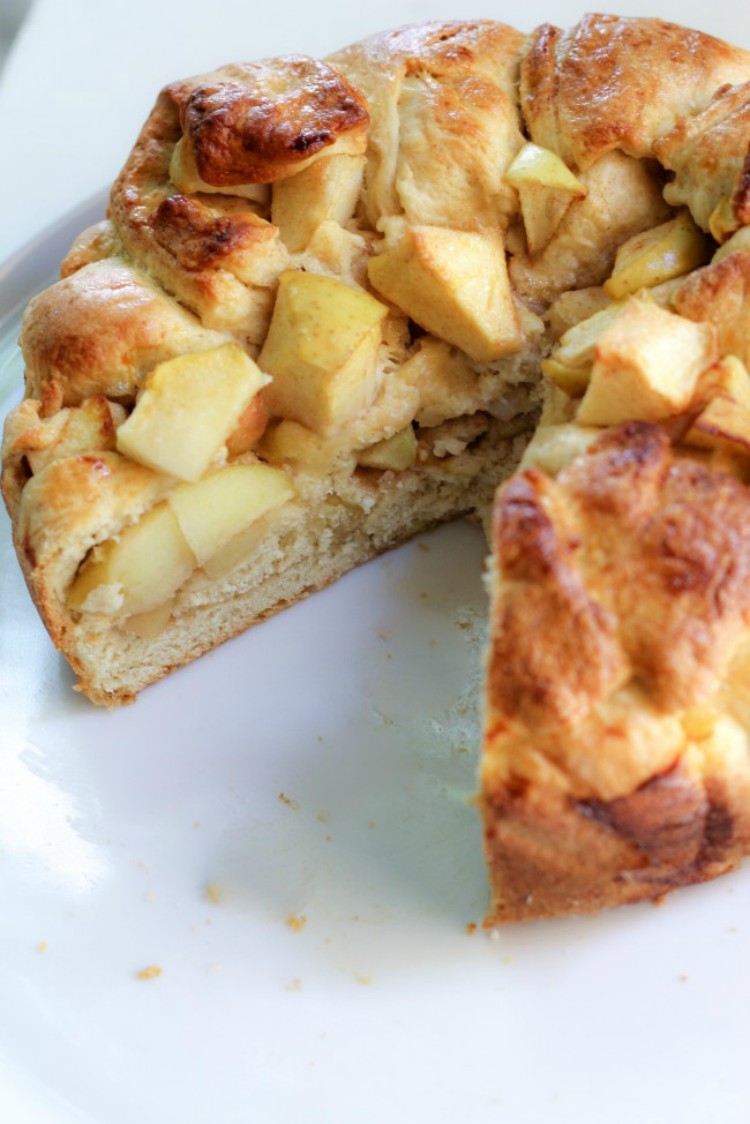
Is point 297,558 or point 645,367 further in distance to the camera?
point 297,558

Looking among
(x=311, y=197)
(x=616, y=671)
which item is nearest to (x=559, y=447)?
(x=616, y=671)

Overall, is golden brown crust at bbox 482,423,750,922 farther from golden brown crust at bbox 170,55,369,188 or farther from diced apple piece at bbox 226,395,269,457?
golden brown crust at bbox 170,55,369,188

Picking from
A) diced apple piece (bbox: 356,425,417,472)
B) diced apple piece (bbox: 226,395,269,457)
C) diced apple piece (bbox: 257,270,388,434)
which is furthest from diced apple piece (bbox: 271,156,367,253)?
diced apple piece (bbox: 356,425,417,472)

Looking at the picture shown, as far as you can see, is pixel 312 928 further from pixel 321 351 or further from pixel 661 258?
pixel 661 258

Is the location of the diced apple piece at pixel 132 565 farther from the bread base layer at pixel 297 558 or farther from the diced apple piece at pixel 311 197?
the diced apple piece at pixel 311 197

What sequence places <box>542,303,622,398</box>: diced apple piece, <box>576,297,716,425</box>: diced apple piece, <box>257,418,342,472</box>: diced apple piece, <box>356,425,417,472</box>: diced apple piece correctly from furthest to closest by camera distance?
<box>356,425,417,472</box>: diced apple piece
<box>257,418,342,472</box>: diced apple piece
<box>542,303,622,398</box>: diced apple piece
<box>576,297,716,425</box>: diced apple piece

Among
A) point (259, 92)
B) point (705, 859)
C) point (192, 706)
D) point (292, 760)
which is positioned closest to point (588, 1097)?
point (705, 859)

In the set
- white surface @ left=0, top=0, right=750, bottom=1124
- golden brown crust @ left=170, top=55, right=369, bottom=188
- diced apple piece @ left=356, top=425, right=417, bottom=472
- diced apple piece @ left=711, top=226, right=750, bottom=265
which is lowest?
white surface @ left=0, top=0, right=750, bottom=1124
